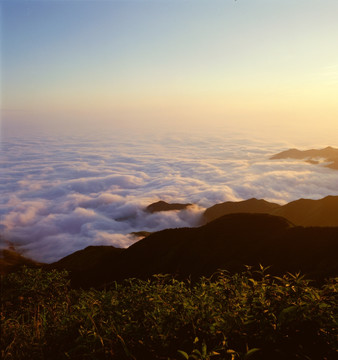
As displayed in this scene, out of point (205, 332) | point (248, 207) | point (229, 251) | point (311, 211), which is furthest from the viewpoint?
point (248, 207)

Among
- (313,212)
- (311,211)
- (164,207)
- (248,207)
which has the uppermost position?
(313,212)

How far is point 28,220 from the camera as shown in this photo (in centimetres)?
19700

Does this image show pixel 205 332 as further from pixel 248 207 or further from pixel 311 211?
pixel 248 207

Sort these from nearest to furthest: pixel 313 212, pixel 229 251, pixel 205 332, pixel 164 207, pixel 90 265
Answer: pixel 205 332 → pixel 229 251 → pixel 90 265 → pixel 313 212 → pixel 164 207

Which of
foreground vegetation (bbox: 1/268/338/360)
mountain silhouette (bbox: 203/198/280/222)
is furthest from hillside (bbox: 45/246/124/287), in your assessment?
mountain silhouette (bbox: 203/198/280/222)

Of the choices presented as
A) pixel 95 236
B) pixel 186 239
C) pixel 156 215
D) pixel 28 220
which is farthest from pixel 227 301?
pixel 28 220

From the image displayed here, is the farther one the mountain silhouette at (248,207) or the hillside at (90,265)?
the mountain silhouette at (248,207)

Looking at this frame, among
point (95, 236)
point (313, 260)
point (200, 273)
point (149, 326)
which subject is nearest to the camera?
point (149, 326)

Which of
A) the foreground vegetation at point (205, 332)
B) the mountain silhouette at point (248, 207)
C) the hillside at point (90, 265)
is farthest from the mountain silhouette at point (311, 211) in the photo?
the foreground vegetation at point (205, 332)

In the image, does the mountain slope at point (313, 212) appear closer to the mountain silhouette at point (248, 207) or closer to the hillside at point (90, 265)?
the mountain silhouette at point (248, 207)

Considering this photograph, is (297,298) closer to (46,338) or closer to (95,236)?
(46,338)

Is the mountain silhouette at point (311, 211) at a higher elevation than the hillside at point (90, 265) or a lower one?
higher

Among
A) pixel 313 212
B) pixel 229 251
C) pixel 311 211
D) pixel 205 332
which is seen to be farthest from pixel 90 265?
pixel 311 211

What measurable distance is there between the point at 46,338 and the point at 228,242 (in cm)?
3695
